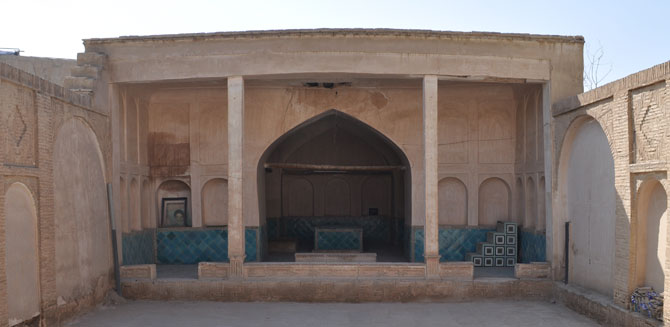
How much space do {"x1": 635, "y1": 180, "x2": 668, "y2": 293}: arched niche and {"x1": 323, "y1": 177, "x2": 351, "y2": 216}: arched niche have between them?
916cm

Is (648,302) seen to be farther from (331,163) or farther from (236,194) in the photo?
(331,163)

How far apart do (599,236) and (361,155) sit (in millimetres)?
7818

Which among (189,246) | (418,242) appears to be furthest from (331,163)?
(189,246)

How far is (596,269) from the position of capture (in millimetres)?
8234

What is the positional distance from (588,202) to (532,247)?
2405 mm

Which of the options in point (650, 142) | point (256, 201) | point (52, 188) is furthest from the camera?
point (256, 201)

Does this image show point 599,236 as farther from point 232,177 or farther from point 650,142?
point 232,177

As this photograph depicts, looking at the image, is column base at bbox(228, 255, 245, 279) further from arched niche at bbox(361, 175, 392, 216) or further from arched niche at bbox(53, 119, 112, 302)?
arched niche at bbox(361, 175, 392, 216)

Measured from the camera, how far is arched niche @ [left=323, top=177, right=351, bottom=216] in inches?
605

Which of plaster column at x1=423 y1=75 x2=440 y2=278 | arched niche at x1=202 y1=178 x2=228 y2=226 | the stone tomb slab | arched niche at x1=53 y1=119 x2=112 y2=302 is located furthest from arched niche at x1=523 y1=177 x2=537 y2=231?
arched niche at x1=53 y1=119 x2=112 y2=302

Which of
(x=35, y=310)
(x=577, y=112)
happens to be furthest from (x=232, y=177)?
(x=577, y=112)

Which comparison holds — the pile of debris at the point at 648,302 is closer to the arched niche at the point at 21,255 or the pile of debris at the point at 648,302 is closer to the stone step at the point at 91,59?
the arched niche at the point at 21,255

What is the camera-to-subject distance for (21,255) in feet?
21.6

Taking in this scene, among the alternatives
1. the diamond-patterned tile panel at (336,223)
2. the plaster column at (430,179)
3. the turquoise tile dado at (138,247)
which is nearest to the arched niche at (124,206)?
the turquoise tile dado at (138,247)
